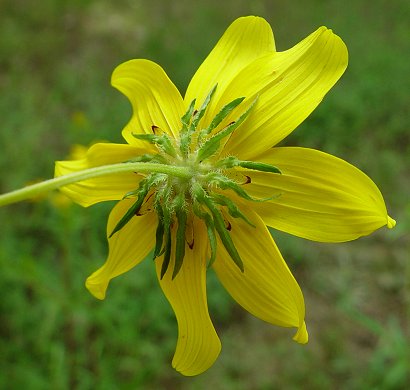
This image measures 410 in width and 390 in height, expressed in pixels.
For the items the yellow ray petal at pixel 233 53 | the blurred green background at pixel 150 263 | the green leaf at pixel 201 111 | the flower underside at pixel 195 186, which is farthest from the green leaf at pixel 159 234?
the blurred green background at pixel 150 263

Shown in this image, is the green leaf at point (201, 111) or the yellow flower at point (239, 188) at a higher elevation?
the green leaf at point (201, 111)

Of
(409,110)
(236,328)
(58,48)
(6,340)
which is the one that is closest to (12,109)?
(58,48)

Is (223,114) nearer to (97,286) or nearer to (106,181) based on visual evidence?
(106,181)

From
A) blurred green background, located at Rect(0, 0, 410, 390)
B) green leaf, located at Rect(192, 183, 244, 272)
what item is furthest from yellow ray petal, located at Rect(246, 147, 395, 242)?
blurred green background, located at Rect(0, 0, 410, 390)

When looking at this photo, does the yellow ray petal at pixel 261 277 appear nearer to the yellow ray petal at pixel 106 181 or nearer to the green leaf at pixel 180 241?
the green leaf at pixel 180 241

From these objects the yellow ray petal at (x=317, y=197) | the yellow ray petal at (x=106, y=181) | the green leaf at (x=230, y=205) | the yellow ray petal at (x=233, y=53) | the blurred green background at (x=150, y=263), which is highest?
the yellow ray petal at (x=233, y=53)

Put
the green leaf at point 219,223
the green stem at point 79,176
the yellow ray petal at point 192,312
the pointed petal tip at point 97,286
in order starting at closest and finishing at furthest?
1. the green stem at point 79,176
2. the green leaf at point 219,223
3. the yellow ray petal at point 192,312
4. the pointed petal tip at point 97,286
